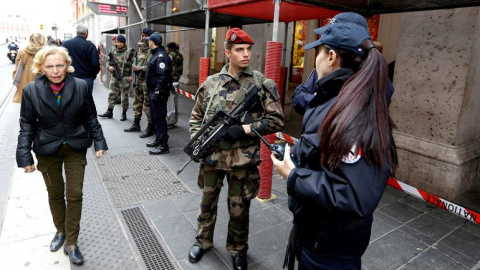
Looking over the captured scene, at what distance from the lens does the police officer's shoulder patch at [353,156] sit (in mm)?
1289

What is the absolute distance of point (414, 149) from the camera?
15.6ft

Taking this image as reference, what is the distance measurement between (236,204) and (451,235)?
2.52m

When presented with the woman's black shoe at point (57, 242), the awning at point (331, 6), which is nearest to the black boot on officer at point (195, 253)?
the woman's black shoe at point (57, 242)

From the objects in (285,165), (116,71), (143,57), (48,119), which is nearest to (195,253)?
(48,119)

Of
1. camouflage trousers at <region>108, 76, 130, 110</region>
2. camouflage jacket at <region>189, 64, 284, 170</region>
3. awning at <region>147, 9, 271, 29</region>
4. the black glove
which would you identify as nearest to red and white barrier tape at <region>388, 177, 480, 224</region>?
camouflage jacket at <region>189, 64, 284, 170</region>

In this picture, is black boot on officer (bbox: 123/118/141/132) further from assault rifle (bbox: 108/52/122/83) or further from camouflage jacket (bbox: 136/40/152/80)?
assault rifle (bbox: 108/52/122/83)

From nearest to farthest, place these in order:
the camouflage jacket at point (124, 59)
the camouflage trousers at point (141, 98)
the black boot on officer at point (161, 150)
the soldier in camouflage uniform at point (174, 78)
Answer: the black boot on officer at point (161, 150), the camouflage trousers at point (141, 98), the soldier in camouflage uniform at point (174, 78), the camouflage jacket at point (124, 59)

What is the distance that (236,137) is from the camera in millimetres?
2660

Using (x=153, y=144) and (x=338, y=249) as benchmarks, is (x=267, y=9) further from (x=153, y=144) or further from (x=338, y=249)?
(x=338, y=249)

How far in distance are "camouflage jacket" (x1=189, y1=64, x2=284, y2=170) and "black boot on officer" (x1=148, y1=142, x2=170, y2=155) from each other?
3.27 metres

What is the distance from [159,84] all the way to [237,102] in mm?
3419

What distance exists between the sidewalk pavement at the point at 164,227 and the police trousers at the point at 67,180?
1.03 ft

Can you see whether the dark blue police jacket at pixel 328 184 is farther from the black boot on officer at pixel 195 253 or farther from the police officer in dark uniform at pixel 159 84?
the police officer in dark uniform at pixel 159 84

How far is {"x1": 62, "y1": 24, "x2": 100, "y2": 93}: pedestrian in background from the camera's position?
6.60m
